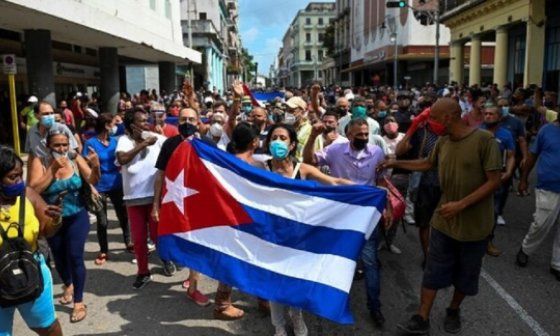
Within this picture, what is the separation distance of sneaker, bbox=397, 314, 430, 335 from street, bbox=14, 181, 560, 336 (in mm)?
195

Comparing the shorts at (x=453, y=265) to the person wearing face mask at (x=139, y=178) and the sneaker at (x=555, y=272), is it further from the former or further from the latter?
the person wearing face mask at (x=139, y=178)

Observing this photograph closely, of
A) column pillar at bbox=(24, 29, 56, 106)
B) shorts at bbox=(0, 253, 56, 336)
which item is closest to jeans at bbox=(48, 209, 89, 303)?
shorts at bbox=(0, 253, 56, 336)

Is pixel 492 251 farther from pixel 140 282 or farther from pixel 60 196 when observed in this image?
pixel 60 196

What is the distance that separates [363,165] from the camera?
184 inches

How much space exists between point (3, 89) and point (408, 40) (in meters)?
29.9

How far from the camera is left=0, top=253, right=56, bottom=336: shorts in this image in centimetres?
319

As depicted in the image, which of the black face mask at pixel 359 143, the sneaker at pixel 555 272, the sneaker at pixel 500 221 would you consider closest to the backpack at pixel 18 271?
the black face mask at pixel 359 143

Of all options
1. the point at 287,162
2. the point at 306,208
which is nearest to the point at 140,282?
the point at 287,162

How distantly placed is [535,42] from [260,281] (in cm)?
1677

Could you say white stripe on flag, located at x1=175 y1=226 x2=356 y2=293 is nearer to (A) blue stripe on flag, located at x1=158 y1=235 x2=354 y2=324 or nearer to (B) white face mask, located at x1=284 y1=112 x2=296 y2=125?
(A) blue stripe on flag, located at x1=158 y1=235 x2=354 y2=324

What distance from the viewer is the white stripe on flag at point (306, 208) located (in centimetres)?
387

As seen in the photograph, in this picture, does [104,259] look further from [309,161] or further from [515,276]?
[515,276]

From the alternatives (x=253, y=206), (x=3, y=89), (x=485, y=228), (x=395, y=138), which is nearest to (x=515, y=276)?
(x=485, y=228)

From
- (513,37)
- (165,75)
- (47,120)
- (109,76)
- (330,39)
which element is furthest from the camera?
(330,39)
